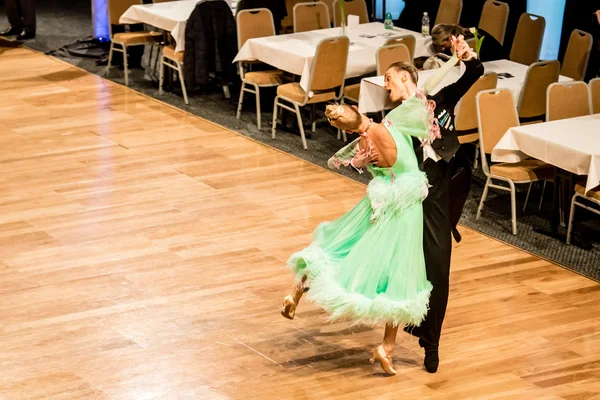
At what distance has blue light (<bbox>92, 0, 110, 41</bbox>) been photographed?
1091 centimetres

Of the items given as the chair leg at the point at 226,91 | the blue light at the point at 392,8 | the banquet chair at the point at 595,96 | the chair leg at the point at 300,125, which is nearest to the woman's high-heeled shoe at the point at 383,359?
the banquet chair at the point at 595,96

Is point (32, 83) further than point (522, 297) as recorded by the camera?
Yes

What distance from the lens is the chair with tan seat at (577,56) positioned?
25.7ft

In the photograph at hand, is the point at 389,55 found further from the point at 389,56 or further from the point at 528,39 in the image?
the point at 528,39

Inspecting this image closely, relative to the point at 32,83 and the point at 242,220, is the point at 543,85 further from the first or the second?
the point at 32,83

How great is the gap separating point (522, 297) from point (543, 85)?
2.28m

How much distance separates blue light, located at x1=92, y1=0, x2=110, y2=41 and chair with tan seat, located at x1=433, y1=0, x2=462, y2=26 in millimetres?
3803

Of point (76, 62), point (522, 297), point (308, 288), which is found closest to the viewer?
point (308, 288)

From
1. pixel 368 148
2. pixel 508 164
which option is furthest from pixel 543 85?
pixel 368 148

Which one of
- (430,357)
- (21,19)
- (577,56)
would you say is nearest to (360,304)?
(430,357)

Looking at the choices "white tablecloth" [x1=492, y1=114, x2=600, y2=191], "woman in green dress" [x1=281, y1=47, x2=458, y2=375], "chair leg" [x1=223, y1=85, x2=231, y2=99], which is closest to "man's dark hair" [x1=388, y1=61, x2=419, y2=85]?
"woman in green dress" [x1=281, y1=47, x2=458, y2=375]

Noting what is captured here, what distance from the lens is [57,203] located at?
263 inches

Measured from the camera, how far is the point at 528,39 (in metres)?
8.66

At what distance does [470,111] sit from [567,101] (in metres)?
0.67
